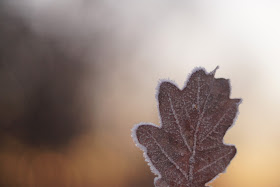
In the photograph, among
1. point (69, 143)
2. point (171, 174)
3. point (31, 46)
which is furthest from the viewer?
point (31, 46)

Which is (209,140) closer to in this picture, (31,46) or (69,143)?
(69,143)

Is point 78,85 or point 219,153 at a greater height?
point 78,85

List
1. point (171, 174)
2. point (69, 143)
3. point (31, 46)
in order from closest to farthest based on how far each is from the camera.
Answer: point (171, 174) < point (69, 143) < point (31, 46)

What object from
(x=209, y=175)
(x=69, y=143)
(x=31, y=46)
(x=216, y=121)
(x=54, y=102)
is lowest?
(x=209, y=175)

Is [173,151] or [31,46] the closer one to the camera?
[173,151]

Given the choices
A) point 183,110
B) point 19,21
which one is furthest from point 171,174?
point 19,21

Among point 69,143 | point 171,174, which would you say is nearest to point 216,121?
point 171,174
